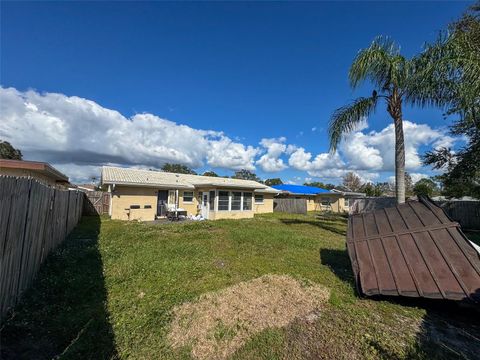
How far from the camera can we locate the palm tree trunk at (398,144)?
29.7ft

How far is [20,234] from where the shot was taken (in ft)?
12.2

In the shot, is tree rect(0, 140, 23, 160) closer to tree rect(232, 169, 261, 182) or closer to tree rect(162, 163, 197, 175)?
tree rect(162, 163, 197, 175)


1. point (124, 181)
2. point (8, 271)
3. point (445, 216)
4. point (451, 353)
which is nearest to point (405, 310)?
point (451, 353)

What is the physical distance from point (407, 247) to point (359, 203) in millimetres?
20134

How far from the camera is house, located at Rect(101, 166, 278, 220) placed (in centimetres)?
1586

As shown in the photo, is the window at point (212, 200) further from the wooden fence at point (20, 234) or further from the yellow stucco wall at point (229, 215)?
the wooden fence at point (20, 234)

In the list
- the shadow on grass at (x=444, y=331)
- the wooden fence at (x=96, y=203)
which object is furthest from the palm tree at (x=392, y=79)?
the wooden fence at (x=96, y=203)

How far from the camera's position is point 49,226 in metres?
5.88

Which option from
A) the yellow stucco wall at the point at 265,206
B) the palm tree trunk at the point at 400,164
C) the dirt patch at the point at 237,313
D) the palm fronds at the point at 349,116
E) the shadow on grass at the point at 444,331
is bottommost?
the shadow on grass at the point at 444,331

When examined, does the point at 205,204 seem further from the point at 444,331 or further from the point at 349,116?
the point at 444,331

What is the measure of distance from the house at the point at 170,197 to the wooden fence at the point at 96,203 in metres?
1.55

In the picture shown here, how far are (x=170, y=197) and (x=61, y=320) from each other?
1535 cm

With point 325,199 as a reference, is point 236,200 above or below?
below

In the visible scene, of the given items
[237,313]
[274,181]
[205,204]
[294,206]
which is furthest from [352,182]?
[237,313]
